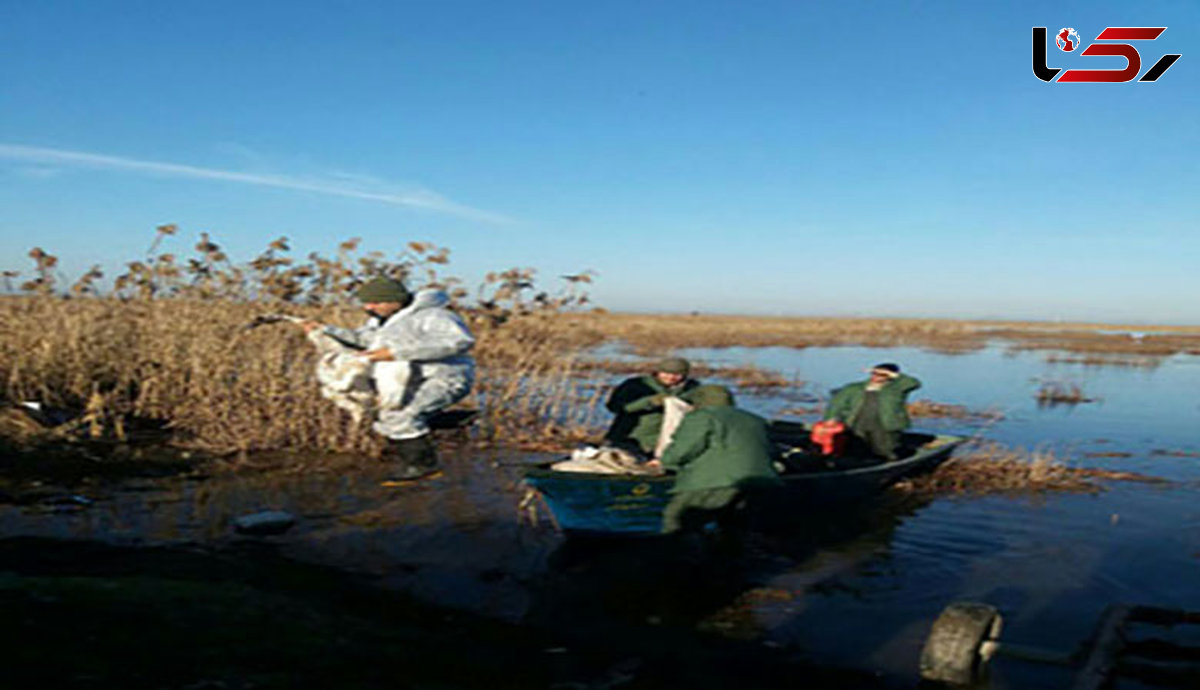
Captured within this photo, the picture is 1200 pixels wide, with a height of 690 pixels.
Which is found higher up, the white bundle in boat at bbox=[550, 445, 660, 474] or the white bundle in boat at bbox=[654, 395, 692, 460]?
the white bundle in boat at bbox=[654, 395, 692, 460]

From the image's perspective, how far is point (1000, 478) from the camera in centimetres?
1070

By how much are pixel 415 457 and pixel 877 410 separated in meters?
5.26

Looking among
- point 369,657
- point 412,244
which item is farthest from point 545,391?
point 369,657

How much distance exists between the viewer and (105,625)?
14.0 ft

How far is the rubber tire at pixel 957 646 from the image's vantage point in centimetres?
474

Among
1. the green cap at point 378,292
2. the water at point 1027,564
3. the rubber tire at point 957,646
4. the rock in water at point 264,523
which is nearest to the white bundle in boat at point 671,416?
the water at point 1027,564

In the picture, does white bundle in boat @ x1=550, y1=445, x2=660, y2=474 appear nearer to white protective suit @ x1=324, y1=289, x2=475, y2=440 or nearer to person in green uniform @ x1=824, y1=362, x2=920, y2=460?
white protective suit @ x1=324, y1=289, x2=475, y2=440

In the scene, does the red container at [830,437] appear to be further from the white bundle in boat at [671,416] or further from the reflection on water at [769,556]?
the white bundle in boat at [671,416]

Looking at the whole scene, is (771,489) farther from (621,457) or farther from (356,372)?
(356,372)

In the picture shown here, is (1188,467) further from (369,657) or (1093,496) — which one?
(369,657)

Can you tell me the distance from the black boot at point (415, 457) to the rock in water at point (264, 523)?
173 centimetres

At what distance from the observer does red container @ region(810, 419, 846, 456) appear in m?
9.87

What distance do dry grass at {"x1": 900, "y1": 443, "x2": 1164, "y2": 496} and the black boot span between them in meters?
5.59

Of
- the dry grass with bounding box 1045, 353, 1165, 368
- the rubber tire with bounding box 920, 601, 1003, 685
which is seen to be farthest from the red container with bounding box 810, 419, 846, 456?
the dry grass with bounding box 1045, 353, 1165, 368
